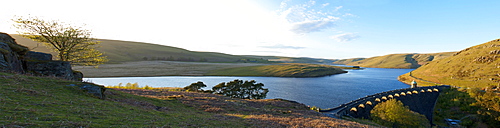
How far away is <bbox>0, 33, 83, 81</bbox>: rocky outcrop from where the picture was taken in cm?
1894

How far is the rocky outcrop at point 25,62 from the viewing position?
18.9 m

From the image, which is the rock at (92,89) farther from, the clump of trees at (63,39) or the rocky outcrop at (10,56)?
the clump of trees at (63,39)

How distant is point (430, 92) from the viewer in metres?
86.9

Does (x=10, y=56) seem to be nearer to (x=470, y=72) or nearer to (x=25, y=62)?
(x=25, y=62)

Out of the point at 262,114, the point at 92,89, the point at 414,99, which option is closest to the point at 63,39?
the point at 92,89

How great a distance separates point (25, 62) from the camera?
2245 cm

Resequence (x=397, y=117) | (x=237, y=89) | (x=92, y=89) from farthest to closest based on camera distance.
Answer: (x=237, y=89) < (x=397, y=117) < (x=92, y=89)

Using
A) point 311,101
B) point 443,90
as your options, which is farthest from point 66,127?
point 443,90

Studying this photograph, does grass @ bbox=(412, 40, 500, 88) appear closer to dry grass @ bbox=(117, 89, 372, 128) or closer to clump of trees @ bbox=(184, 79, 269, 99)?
clump of trees @ bbox=(184, 79, 269, 99)

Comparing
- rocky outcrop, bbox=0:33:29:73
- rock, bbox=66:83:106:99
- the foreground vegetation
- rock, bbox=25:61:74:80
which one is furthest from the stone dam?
rocky outcrop, bbox=0:33:29:73

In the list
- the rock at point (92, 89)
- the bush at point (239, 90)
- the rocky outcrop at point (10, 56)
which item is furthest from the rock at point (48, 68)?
the bush at point (239, 90)

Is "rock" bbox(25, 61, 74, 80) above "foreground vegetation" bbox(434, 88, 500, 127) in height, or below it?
above

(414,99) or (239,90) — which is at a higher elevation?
(239,90)

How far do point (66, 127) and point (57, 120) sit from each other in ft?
5.33
